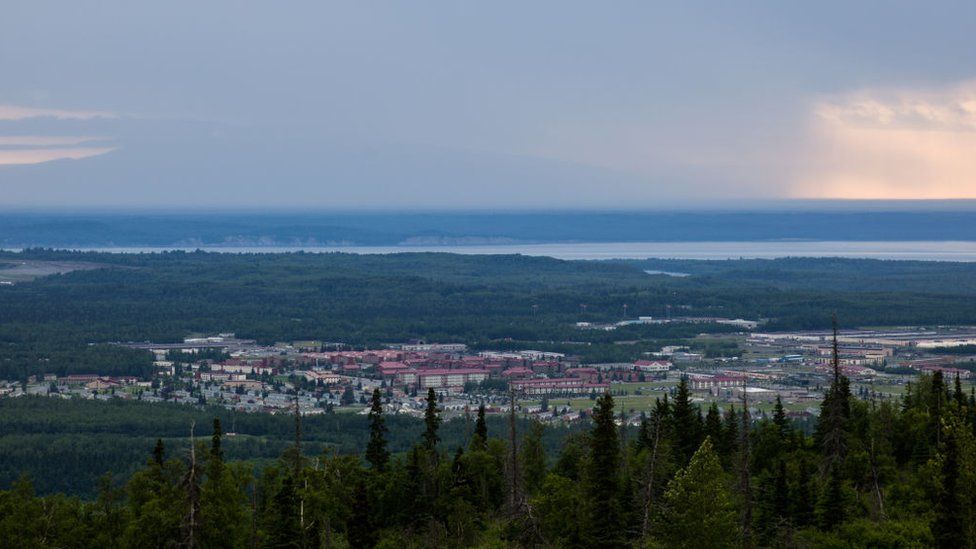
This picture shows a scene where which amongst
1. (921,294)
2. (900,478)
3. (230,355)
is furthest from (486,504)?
(921,294)

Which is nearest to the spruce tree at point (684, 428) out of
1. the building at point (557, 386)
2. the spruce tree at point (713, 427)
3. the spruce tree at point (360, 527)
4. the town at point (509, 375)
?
the spruce tree at point (713, 427)

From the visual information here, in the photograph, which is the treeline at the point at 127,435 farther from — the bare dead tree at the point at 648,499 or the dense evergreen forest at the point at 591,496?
the bare dead tree at the point at 648,499

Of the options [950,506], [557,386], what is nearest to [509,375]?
[557,386]

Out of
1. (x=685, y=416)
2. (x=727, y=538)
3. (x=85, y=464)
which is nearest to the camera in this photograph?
(x=727, y=538)

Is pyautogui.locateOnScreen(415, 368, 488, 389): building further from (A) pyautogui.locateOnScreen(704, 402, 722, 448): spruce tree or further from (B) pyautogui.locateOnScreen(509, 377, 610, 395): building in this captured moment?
(A) pyautogui.locateOnScreen(704, 402, 722, 448): spruce tree

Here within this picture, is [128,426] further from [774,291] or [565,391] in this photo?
[774,291]

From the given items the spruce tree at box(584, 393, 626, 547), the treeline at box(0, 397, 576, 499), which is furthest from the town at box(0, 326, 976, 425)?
the spruce tree at box(584, 393, 626, 547)

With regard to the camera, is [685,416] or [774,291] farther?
[774,291]
